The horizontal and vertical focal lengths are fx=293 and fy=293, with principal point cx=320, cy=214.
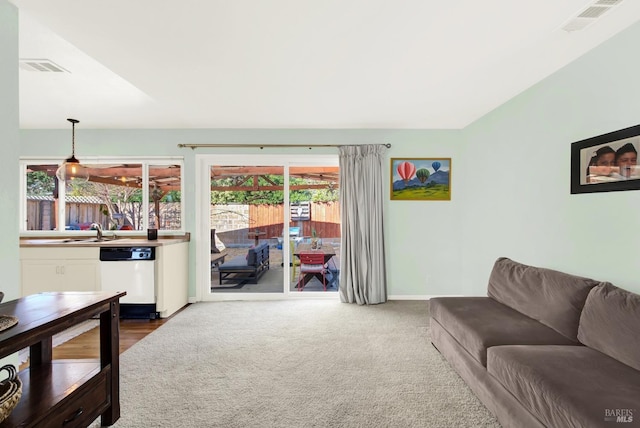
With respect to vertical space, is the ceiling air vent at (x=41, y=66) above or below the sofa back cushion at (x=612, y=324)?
above

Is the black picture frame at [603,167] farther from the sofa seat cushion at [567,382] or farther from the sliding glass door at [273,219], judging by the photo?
the sliding glass door at [273,219]

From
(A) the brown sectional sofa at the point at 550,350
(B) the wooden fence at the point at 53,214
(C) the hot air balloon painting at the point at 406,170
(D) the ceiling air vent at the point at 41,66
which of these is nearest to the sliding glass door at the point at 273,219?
(C) the hot air balloon painting at the point at 406,170

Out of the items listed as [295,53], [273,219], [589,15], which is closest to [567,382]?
[589,15]

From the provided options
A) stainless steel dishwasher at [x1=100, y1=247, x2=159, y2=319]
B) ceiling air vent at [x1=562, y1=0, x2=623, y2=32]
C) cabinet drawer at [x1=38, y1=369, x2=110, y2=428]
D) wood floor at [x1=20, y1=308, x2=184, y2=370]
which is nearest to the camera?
cabinet drawer at [x1=38, y1=369, x2=110, y2=428]

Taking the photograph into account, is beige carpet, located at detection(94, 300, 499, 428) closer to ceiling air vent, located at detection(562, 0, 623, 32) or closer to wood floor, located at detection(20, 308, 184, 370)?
wood floor, located at detection(20, 308, 184, 370)

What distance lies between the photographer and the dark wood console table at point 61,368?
4.15 ft

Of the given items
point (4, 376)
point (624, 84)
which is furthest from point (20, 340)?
point (624, 84)

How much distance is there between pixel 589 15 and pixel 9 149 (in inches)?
134

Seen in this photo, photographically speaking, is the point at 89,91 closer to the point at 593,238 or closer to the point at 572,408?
the point at 572,408

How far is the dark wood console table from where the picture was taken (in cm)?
126

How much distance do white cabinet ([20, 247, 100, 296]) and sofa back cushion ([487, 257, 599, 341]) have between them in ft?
14.2

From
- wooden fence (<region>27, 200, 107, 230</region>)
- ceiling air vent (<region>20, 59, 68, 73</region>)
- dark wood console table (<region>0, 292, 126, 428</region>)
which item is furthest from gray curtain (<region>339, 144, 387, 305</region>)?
wooden fence (<region>27, 200, 107, 230</region>)

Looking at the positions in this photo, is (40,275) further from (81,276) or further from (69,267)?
(81,276)

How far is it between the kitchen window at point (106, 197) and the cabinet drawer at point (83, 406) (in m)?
2.69
